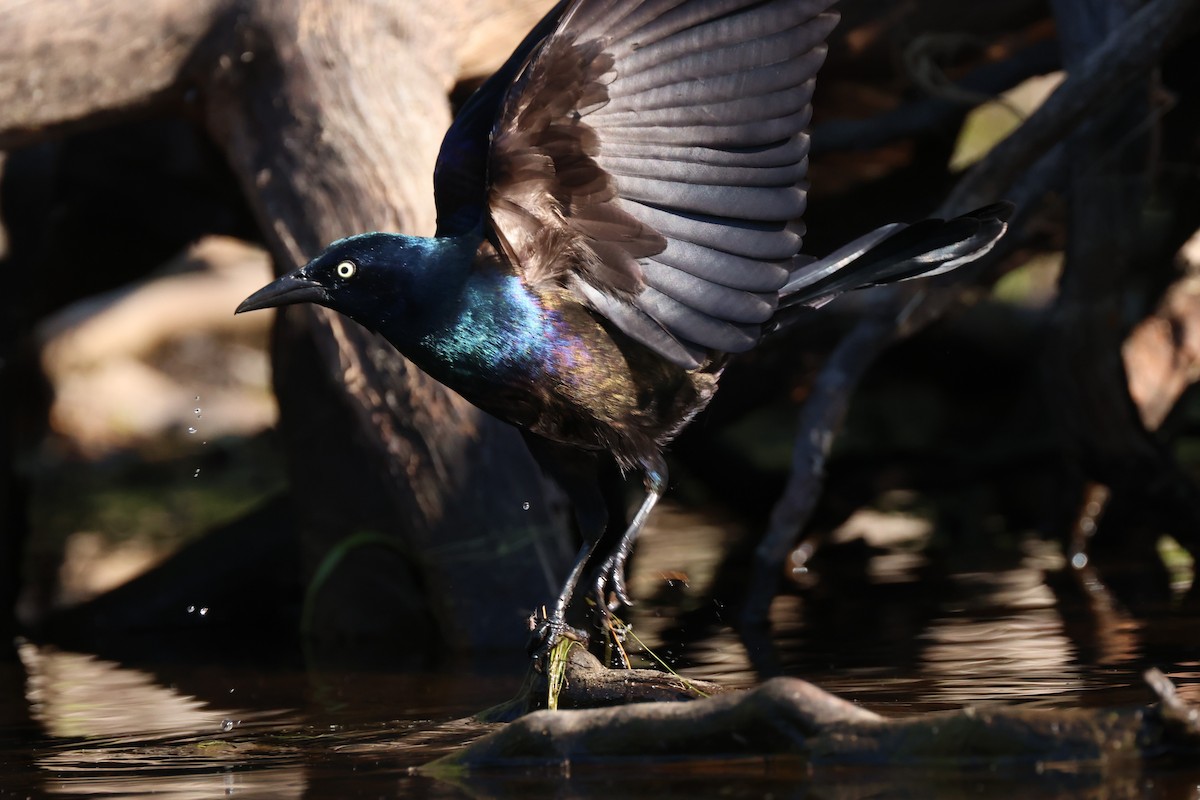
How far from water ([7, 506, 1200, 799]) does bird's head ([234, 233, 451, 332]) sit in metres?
0.96

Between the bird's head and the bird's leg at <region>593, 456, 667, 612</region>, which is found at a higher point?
the bird's head

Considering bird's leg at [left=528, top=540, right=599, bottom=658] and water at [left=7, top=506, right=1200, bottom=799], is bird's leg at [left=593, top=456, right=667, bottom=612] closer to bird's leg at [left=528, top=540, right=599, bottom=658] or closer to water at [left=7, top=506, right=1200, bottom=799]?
bird's leg at [left=528, top=540, right=599, bottom=658]

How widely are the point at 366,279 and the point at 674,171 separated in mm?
741

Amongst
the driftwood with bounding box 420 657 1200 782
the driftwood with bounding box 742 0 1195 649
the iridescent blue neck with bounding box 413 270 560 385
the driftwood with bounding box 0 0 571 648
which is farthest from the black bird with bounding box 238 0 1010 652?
the driftwood with bounding box 742 0 1195 649

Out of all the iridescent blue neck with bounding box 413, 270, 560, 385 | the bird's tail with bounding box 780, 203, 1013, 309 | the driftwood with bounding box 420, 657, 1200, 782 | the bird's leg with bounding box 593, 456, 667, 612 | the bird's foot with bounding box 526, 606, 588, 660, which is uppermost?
the bird's tail with bounding box 780, 203, 1013, 309

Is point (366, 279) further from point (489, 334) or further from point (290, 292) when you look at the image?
point (489, 334)

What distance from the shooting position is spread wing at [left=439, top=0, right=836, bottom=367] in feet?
12.5

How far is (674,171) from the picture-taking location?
13.0 feet

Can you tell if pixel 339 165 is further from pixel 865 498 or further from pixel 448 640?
pixel 865 498

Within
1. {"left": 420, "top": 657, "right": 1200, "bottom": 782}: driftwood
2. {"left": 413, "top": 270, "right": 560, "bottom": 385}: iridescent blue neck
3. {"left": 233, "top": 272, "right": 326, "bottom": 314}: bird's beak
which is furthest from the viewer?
{"left": 233, "top": 272, "right": 326, "bottom": 314}: bird's beak

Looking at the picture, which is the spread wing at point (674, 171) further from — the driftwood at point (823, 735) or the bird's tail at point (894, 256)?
the driftwood at point (823, 735)

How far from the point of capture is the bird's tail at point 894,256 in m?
4.20

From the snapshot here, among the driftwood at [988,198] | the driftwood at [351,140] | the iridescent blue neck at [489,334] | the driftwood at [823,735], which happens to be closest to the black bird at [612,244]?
the iridescent blue neck at [489,334]

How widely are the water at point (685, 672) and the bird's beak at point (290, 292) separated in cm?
100
